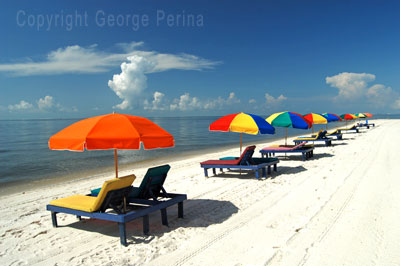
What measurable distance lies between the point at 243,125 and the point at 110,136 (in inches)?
205

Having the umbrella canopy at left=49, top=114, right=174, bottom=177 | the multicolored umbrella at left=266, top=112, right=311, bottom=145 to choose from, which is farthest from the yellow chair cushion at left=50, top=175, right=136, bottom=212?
the multicolored umbrella at left=266, top=112, right=311, bottom=145

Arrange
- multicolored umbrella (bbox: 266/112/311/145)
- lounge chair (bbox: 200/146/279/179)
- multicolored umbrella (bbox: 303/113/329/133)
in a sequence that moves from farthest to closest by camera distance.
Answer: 1. multicolored umbrella (bbox: 303/113/329/133)
2. multicolored umbrella (bbox: 266/112/311/145)
3. lounge chair (bbox: 200/146/279/179)

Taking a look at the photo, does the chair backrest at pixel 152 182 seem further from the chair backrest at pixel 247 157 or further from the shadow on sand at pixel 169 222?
the chair backrest at pixel 247 157

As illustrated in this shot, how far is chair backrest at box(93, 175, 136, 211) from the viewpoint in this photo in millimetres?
4746

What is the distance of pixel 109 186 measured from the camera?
4762 millimetres

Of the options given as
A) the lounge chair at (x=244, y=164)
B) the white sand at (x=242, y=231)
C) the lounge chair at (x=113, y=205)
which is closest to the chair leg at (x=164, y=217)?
the lounge chair at (x=113, y=205)

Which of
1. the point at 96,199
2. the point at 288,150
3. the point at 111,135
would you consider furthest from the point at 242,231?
the point at 288,150

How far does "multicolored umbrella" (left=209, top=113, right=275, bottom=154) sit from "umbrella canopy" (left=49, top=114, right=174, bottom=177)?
4.18 metres

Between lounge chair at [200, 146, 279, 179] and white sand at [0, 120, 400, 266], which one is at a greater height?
lounge chair at [200, 146, 279, 179]

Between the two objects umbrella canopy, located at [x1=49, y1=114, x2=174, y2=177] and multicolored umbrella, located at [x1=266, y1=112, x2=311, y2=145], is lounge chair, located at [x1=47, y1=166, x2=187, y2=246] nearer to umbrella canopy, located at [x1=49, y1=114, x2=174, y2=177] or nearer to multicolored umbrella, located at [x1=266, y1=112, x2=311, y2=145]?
umbrella canopy, located at [x1=49, y1=114, x2=174, y2=177]

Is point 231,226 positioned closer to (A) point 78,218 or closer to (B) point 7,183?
(A) point 78,218

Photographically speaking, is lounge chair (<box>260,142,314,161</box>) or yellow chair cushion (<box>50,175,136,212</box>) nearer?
yellow chair cushion (<box>50,175,136,212</box>)

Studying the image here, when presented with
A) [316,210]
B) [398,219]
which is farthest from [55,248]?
[398,219]

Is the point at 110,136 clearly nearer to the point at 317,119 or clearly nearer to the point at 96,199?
the point at 96,199
